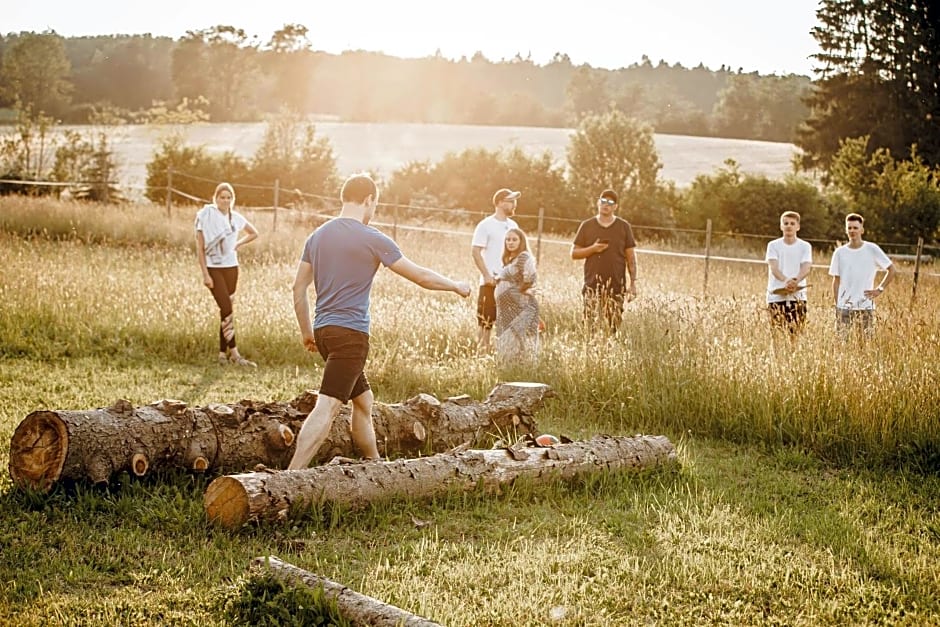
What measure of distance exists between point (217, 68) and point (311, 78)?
22.5 feet

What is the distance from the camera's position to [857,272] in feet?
30.7

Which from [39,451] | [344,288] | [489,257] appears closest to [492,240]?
[489,257]

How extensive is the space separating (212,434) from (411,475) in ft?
4.35

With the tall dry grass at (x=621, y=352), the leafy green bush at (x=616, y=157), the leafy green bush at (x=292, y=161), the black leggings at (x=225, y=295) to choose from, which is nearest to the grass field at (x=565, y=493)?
the tall dry grass at (x=621, y=352)

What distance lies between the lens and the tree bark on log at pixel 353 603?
3715mm

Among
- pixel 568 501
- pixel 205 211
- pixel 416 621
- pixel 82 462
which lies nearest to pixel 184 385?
pixel 205 211

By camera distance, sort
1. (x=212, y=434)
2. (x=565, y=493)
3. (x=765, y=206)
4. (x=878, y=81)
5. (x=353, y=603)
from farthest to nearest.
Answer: (x=878, y=81) → (x=765, y=206) → (x=565, y=493) → (x=212, y=434) → (x=353, y=603)

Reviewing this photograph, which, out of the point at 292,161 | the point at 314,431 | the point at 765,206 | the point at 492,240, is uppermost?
the point at 292,161

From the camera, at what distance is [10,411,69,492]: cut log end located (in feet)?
17.5

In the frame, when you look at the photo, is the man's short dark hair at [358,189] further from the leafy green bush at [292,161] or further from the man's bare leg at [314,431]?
the leafy green bush at [292,161]

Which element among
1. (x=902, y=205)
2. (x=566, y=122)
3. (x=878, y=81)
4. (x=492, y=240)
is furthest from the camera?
(x=566, y=122)

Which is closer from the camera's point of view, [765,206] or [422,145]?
[765,206]

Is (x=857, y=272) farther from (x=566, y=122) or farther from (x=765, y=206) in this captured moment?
(x=566, y=122)

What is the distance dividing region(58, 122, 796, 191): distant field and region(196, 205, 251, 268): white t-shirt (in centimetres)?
3833
